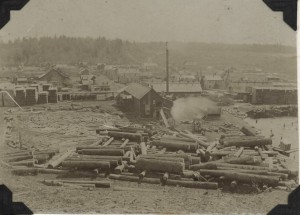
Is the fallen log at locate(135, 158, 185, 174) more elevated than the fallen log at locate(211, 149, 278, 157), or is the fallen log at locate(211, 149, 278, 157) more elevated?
the fallen log at locate(211, 149, 278, 157)

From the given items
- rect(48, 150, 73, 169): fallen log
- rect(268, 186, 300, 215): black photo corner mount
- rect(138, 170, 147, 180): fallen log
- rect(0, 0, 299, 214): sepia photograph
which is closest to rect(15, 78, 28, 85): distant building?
rect(0, 0, 299, 214): sepia photograph


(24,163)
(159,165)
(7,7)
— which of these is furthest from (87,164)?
(7,7)

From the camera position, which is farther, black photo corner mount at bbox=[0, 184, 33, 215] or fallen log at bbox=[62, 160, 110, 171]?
fallen log at bbox=[62, 160, 110, 171]

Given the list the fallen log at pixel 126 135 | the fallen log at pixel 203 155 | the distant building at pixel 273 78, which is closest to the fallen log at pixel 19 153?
the fallen log at pixel 126 135

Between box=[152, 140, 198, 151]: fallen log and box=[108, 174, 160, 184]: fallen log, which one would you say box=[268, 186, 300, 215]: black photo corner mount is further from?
box=[108, 174, 160, 184]: fallen log

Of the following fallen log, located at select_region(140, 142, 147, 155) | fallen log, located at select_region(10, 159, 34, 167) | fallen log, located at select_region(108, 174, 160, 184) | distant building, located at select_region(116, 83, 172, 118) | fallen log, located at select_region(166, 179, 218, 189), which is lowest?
fallen log, located at select_region(166, 179, 218, 189)

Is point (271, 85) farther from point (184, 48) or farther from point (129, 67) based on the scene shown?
point (129, 67)

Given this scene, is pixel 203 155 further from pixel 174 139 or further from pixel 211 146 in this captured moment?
pixel 174 139

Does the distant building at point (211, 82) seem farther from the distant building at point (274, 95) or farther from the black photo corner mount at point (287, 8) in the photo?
the black photo corner mount at point (287, 8)
